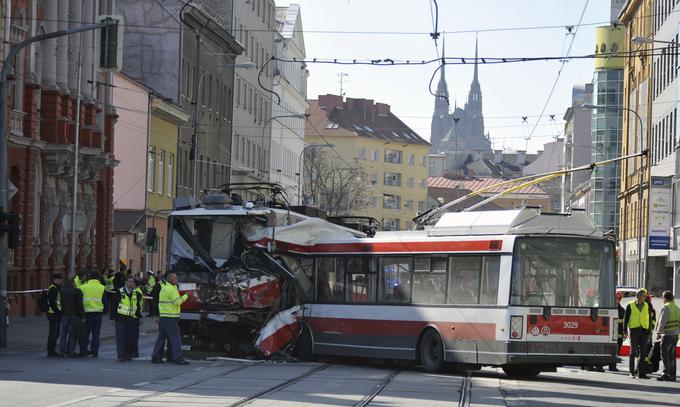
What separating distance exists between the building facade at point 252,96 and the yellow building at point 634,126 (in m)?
20.3

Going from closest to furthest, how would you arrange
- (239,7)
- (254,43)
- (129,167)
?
(129,167), (239,7), (254,43)

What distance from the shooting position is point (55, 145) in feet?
143

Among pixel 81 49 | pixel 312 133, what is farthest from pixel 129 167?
pixel 312 133

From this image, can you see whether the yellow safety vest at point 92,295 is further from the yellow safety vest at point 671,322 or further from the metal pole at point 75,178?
the metal pole at point 75,178

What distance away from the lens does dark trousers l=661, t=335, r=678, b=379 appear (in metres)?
26.2

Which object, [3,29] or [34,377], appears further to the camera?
[3,29]

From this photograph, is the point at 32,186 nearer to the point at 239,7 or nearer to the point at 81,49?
the point at 81,49

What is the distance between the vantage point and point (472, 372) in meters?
26.7

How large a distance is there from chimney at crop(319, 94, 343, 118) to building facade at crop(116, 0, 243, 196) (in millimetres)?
68793

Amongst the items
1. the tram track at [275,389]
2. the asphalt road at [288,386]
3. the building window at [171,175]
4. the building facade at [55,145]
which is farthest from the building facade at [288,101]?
the tram track at [275,389]

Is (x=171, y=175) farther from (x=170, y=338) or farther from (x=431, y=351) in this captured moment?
(x=431, y=351)

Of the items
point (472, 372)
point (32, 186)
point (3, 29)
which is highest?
point (3, 29)

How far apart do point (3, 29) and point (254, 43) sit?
4991 cm

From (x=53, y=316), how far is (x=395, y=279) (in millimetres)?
6630
